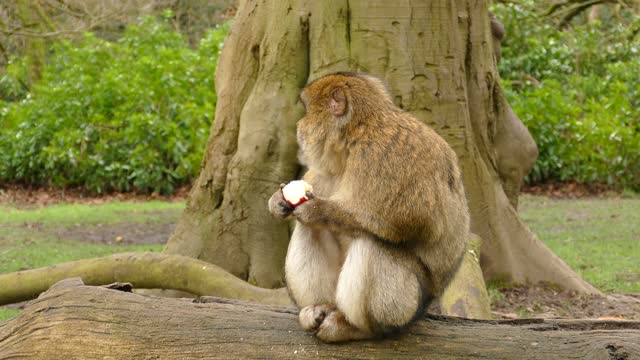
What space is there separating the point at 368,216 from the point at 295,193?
358 mm

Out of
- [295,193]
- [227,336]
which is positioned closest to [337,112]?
[295,193]

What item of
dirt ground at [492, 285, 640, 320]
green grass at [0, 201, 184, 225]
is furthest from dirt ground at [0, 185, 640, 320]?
green grass at [0, 201, 184, 225]

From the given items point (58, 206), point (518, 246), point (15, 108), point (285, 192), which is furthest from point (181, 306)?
point (15, 108)

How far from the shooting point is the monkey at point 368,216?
392cm

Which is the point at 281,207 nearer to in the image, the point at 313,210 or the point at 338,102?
the point at 313,210

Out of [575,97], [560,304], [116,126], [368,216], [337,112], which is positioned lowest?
[560,304]

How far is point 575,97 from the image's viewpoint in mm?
16703

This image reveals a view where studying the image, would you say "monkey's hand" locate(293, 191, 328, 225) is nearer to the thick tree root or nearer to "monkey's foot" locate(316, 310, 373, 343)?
"monkey's foot" locate(316, 310, 373, 343)

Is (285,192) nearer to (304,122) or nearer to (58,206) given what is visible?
(304,122)

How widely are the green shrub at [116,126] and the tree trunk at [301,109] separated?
7080 mm

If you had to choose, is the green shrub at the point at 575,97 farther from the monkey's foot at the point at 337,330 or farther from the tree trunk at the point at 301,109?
the monkey's foot at the point at 337,330

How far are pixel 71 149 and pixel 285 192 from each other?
36.8ft

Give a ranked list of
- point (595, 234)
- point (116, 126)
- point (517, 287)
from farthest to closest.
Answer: point (116, 126)
point (595, 234)
point (517, 287)

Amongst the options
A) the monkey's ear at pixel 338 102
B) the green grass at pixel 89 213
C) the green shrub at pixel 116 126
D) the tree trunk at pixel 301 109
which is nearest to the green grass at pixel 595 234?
the tree trunk at pixel 301 109
